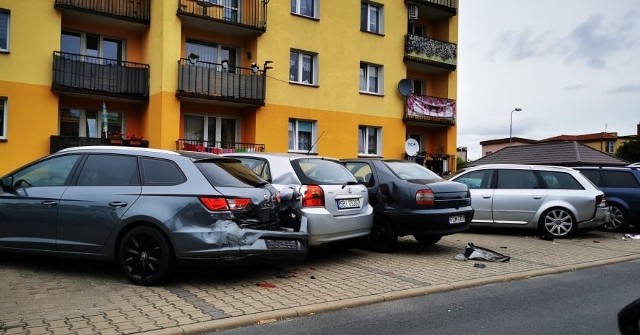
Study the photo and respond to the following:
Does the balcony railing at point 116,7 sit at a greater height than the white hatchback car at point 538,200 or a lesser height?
greater

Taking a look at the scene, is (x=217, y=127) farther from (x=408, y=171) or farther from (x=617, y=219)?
(x=617, y=219)

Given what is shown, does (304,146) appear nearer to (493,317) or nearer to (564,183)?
(564,183)

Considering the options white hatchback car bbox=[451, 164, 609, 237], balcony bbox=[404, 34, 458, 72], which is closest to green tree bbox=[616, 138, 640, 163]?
balcony bbox=[404, 34, 458, 72]

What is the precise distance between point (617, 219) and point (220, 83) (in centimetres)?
1274

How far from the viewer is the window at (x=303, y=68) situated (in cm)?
2089

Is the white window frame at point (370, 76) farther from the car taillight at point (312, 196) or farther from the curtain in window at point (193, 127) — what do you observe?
the car taillight at point (312, 196)

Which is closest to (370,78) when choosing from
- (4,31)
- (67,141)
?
(67,141)

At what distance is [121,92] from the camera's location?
17.6 meters

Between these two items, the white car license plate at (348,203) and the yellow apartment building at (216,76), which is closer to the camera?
the white car license plate at (348,203)

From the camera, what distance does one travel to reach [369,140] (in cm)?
2334

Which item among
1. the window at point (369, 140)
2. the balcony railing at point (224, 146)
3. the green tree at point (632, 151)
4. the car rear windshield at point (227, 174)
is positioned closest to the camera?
the car rear windshield at point (227, 174)

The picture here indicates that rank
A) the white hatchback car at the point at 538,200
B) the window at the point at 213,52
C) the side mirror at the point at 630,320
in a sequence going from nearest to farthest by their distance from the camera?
the side mirror at the point at 630,320
the white hatchback car at the point at 538,200
the window at the point at 213,52

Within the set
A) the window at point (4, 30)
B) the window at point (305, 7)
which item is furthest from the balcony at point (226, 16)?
the window at point (4, 30)

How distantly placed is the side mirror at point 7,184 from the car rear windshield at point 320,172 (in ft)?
12.2
